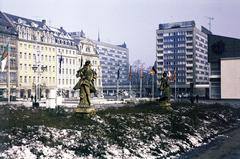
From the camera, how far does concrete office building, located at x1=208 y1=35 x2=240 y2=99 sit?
290 ft

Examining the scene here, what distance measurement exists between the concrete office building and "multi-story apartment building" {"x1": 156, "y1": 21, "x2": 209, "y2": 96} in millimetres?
41142

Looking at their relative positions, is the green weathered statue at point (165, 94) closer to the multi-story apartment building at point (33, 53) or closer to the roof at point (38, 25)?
the multi-story apartment building at point (33, 53)

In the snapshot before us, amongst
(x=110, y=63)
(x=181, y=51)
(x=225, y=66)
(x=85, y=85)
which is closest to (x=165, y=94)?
(x=85, y=85)

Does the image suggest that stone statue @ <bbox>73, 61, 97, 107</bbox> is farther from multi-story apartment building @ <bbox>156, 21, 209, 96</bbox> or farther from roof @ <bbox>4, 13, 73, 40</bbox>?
multi-story apartment building @ <bbox>156, 21, 209, 96</bbox>

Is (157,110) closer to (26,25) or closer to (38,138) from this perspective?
(38,138)

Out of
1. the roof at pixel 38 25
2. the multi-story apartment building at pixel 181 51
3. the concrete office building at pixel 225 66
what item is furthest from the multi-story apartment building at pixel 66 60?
the concrete office building at pixel 225 66

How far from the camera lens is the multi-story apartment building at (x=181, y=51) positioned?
444ft

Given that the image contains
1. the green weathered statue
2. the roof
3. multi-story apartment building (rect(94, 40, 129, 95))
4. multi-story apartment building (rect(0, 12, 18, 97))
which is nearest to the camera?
the green weathered statue

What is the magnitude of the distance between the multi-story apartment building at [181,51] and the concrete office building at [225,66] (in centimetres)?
4114

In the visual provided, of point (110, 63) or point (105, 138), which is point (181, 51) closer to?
point (110, 63)

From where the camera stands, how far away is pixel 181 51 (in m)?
137

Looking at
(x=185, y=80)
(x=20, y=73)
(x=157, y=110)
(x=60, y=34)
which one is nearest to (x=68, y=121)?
(x=157, y=110)

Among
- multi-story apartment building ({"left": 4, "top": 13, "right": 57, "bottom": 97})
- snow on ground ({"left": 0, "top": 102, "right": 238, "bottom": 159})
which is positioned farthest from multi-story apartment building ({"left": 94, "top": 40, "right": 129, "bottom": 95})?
snow on ground ({"left": 0, "top": 102, "right": 238, "bottom": 159})

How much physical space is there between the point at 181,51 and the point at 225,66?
48624 mm
